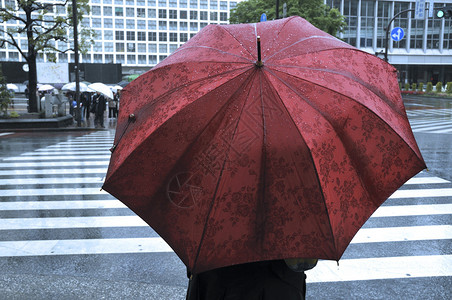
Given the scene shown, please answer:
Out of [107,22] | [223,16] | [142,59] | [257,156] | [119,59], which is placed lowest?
[257,156]

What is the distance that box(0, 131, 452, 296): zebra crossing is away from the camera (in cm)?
509

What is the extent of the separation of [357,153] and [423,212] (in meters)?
5.92

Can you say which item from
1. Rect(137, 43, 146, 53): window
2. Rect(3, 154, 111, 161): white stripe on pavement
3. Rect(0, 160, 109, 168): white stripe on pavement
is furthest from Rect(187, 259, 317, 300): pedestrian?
Rect(137, 43, 146, 53): window

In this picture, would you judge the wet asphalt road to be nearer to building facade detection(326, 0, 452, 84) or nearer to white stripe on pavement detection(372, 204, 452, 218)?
white stripe on pavement detection(372, 204, 452, 218)

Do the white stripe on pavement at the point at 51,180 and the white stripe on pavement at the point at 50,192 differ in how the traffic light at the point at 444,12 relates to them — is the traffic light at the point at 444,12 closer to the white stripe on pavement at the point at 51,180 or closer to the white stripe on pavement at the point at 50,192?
the white stripe on pavement at the point at 51,180

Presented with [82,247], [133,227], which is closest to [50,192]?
[133,227]

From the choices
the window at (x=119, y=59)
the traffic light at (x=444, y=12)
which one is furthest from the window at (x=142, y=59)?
the traffic light at (x=444, y=12)

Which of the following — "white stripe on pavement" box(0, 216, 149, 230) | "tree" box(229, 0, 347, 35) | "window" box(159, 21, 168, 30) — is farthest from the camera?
"window" box(159, 21, 168, 30)

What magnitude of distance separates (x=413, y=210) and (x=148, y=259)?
4396mm

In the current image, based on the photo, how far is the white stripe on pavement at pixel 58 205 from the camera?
7609mm

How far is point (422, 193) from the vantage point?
851cm

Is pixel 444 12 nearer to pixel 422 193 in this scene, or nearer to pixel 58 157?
pixel 422 193

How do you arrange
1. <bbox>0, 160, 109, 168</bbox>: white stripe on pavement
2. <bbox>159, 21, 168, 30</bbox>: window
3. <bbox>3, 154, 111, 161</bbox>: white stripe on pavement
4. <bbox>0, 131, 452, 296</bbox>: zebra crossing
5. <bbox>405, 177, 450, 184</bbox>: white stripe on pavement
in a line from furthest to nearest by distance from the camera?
<bbox>159, 21, 168, 30</bbox>: window < <bbox>3, 154, 111, 161</bbox>: white stripe on pavement < <bbox>0, 160, 109, 168</bbox>: white stripe on pavement < <bbox>405, 177, 450, 184</bbox>: white stripe on pavement < <bbox>0, 131, 452, 296</bbox>: zebra crossing

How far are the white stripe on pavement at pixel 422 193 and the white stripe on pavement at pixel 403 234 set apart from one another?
6.20ft
